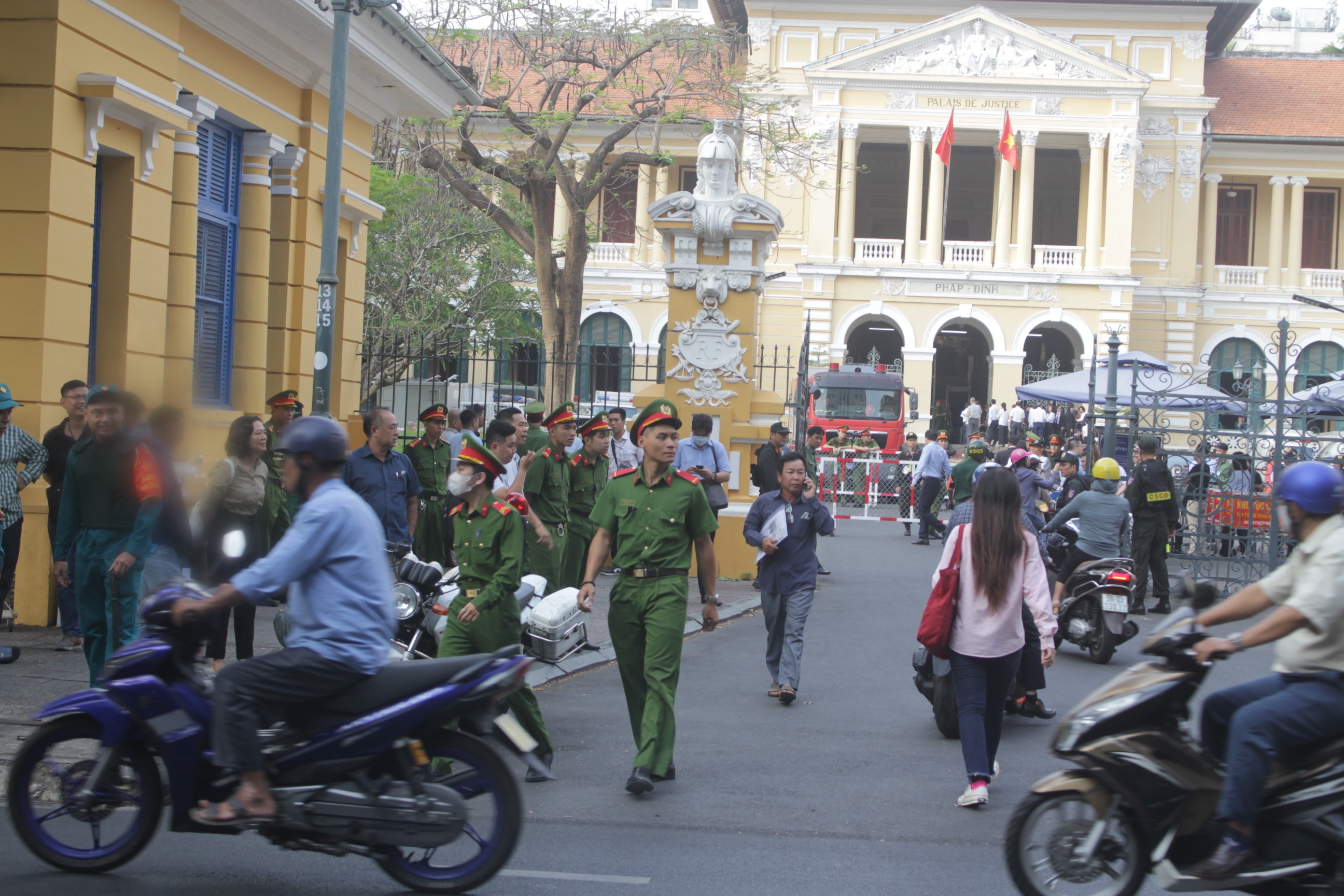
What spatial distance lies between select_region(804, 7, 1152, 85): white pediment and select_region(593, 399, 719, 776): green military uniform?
3794 cm

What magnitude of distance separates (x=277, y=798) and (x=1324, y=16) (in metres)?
76.2

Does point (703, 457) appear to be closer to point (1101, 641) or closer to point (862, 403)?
point (1101, 641)

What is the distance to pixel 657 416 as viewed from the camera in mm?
6730

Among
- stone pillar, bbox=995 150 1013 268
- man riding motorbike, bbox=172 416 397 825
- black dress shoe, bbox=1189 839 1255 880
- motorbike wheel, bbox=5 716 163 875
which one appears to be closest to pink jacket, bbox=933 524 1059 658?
black dress shoe, bbox=1189 839 1255 880

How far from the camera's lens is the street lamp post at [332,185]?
9742 millimetres

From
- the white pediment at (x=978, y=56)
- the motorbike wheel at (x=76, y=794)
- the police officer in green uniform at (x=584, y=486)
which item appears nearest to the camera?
the motorbike wheel at (x=76, y=794)

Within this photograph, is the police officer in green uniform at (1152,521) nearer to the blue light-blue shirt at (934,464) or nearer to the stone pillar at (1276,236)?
the blue light-blue shirt at (934,464)

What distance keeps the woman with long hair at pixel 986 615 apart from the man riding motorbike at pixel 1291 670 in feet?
4.85

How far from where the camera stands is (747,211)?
1462 cm

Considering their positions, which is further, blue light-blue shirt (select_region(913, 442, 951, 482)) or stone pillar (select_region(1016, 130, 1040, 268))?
stone pillar (select_region(1016, 130, 1040, 268))

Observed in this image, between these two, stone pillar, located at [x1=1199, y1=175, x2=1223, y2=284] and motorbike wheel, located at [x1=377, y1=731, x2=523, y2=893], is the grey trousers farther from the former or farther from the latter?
stone pillar, located at [x1=1199, y1=175, x2=1223, y2=284]

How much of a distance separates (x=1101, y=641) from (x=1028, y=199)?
35.0 m

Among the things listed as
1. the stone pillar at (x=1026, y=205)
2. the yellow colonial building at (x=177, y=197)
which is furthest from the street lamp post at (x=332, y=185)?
the stone pillar at (x=1026, y=205)

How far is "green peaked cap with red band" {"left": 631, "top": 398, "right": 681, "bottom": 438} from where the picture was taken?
22.0 feet
